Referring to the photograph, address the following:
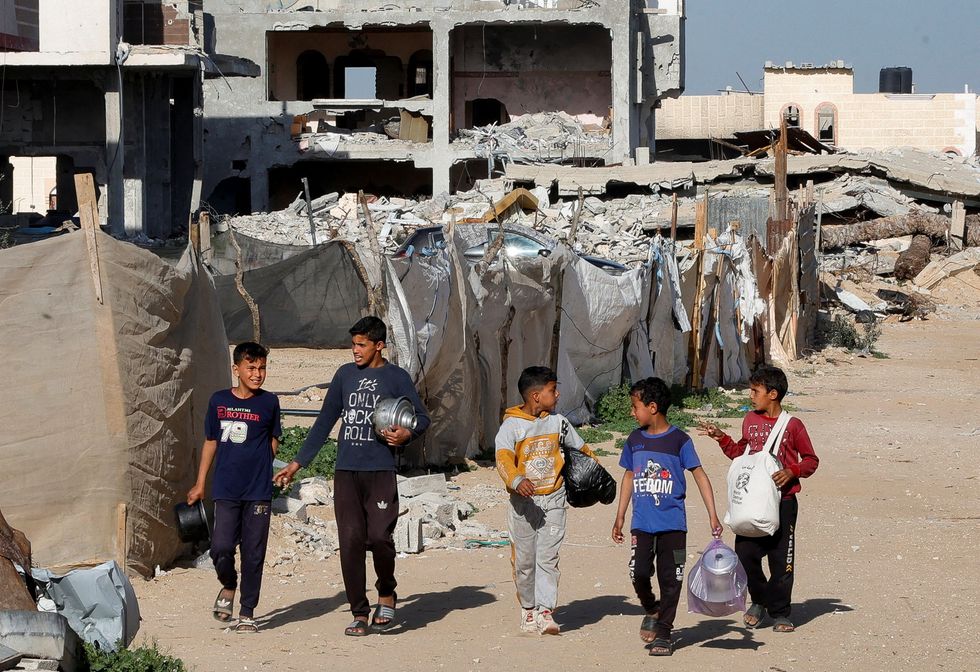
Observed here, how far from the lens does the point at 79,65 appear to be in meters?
30.0

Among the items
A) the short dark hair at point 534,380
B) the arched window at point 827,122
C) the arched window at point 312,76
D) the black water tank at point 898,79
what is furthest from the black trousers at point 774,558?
the black water tank at point 898,79

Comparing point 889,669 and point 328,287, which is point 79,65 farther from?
point 889,669

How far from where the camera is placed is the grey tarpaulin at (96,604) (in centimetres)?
566

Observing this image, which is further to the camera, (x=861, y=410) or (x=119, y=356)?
(x=861, y=410)

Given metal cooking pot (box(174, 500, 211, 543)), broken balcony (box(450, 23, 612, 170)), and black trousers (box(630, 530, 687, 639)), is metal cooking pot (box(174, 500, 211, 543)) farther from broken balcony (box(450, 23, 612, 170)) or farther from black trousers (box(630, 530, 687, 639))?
broken balcony (box(450, 23, 612, 170))

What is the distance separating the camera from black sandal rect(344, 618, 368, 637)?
6422mm

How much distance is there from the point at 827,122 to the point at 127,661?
60.8 metres

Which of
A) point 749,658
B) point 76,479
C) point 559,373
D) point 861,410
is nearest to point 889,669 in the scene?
point 749,658

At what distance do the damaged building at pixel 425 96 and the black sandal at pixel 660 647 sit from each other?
1284 inches

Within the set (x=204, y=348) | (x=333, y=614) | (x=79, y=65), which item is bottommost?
(x=333, y=614)

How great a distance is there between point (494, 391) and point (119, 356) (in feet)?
16.3

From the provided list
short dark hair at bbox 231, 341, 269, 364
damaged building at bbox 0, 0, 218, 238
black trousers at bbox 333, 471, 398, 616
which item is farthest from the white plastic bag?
damaged building at bbox 0, 0, 218, 238

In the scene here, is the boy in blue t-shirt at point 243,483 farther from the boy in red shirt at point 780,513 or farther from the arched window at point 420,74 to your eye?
the arched window at point 420,74

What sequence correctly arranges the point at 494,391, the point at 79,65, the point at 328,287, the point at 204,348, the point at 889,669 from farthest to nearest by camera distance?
the point at 79,65 < the point at 328,287 < the point at 494,391 < the point at 204,348 < the point at 889,669
